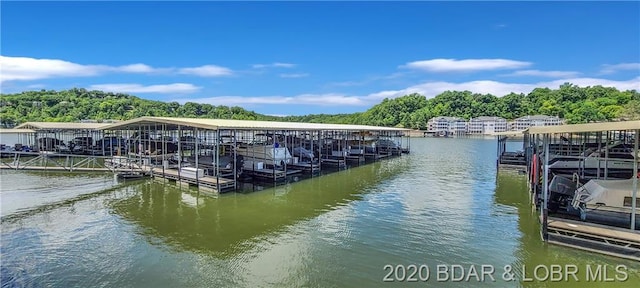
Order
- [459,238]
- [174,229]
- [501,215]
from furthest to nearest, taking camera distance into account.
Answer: [501,215], [174,229], [459,238]

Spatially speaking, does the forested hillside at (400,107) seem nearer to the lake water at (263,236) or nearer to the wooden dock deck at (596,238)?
the lake water at (263,236)

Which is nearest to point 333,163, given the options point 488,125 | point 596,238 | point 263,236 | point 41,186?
point 263,236

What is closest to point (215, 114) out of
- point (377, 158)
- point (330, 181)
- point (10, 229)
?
point (377, 158)

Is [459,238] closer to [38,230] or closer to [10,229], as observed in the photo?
[38,230]

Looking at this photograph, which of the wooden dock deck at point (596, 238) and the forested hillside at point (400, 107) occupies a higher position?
the forested hillside at point (400, 107)

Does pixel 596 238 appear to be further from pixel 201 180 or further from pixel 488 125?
pixel 488 125

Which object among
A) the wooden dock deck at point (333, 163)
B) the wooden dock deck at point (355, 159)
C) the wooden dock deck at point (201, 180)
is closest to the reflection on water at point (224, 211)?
the wooden dock deck at point (201, 180)
